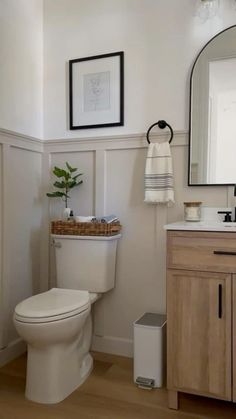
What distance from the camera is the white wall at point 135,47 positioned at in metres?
2.12

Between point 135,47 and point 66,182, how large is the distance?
3.27 feet

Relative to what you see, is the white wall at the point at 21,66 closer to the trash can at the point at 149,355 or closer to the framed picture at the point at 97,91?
the framed picture at the point at 97,91

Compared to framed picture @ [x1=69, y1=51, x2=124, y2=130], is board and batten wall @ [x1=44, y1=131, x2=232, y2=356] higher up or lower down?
lower down

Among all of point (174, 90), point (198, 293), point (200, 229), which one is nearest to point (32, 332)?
point (198, 293)

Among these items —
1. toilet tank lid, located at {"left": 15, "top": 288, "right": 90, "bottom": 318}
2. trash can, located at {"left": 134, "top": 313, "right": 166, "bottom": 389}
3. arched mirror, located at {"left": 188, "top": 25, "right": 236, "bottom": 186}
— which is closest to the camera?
toilet tank lid, located at {"left": 15, "top": 288, "right": 90, "bottom": 318}

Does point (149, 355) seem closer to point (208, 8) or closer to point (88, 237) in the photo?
point (88, 237)

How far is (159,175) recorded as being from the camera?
6.89ft

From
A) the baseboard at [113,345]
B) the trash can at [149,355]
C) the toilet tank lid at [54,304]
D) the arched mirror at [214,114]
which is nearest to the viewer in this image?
the toilet tank lid at [54,304]

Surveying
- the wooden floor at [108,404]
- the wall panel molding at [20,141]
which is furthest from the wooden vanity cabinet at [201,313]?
the wall panel molding at [20,141]

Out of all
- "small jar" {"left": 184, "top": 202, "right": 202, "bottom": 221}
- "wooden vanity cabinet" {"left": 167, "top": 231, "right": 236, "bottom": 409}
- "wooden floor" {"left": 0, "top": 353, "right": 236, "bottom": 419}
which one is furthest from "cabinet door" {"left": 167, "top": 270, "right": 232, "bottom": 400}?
"small jar" {"left": 184, "top": 202, "right": 202, "bottom": 221}

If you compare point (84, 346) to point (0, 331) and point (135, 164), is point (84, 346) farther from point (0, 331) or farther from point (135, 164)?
point (135, 164)

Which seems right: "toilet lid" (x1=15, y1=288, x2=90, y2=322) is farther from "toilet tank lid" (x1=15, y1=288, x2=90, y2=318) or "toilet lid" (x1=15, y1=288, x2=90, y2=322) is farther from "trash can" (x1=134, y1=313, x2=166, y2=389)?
"trash can" (x1=134, y1=313, x2=166, y2=389)

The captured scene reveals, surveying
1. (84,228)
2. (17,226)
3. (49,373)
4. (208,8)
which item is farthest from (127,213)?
(208,8)

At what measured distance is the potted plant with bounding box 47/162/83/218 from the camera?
7.45ft
